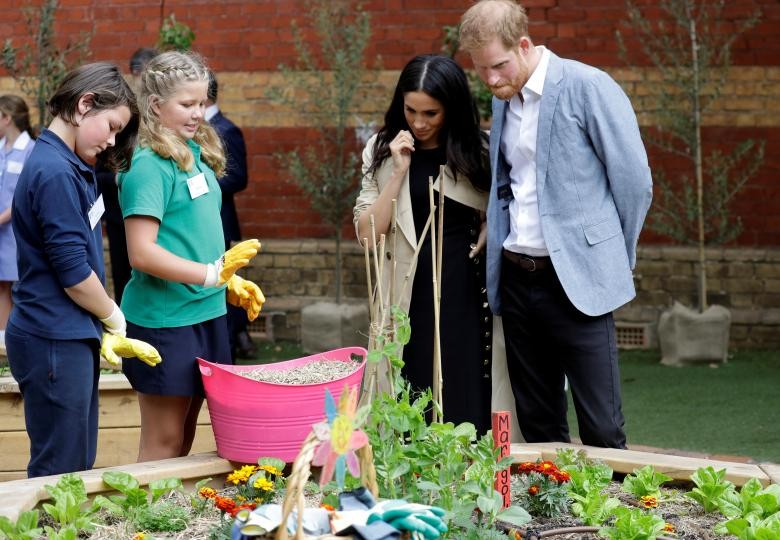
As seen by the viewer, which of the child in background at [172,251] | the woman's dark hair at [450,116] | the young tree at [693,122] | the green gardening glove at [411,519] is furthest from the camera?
the young tree at [693,122]

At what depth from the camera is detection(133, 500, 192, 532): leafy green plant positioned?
108 inches

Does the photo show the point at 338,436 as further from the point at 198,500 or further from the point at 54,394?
the point at 54,394

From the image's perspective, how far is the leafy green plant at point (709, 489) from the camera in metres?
2.86

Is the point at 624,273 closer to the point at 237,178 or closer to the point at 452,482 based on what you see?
the point at 452,482

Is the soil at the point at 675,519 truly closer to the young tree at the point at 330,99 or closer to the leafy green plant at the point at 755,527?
the leafy green plant at the point at 755,527

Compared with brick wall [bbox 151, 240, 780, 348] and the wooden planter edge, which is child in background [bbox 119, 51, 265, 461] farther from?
brick wall [bbox 151, 240, 780, 348]

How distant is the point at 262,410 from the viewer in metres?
2.99

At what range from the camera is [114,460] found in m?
4.29

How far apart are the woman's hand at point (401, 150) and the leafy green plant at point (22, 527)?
1714 mm

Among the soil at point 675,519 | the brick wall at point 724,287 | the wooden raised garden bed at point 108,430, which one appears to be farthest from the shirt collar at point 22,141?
the soil at point 675,519

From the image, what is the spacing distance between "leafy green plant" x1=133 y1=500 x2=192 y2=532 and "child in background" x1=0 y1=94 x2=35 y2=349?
14.1ft

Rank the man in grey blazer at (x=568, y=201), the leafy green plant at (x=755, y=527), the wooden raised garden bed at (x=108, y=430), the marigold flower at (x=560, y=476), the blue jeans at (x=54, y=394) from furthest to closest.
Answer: the wooden raised garden bed at (x=108, y=430) < the man in grey blazer at (x=568, y=201) < the blue jeans at (x=54, y=394) < the marigold flower at (x=560, y=476) < the leafy green plant at (x=755, y=527)

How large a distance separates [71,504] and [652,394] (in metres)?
4.18

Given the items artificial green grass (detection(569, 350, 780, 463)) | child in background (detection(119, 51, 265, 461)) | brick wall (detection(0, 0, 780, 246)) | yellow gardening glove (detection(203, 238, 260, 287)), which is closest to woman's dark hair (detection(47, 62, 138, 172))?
child in background (detection(119, 51, 265, 461))
